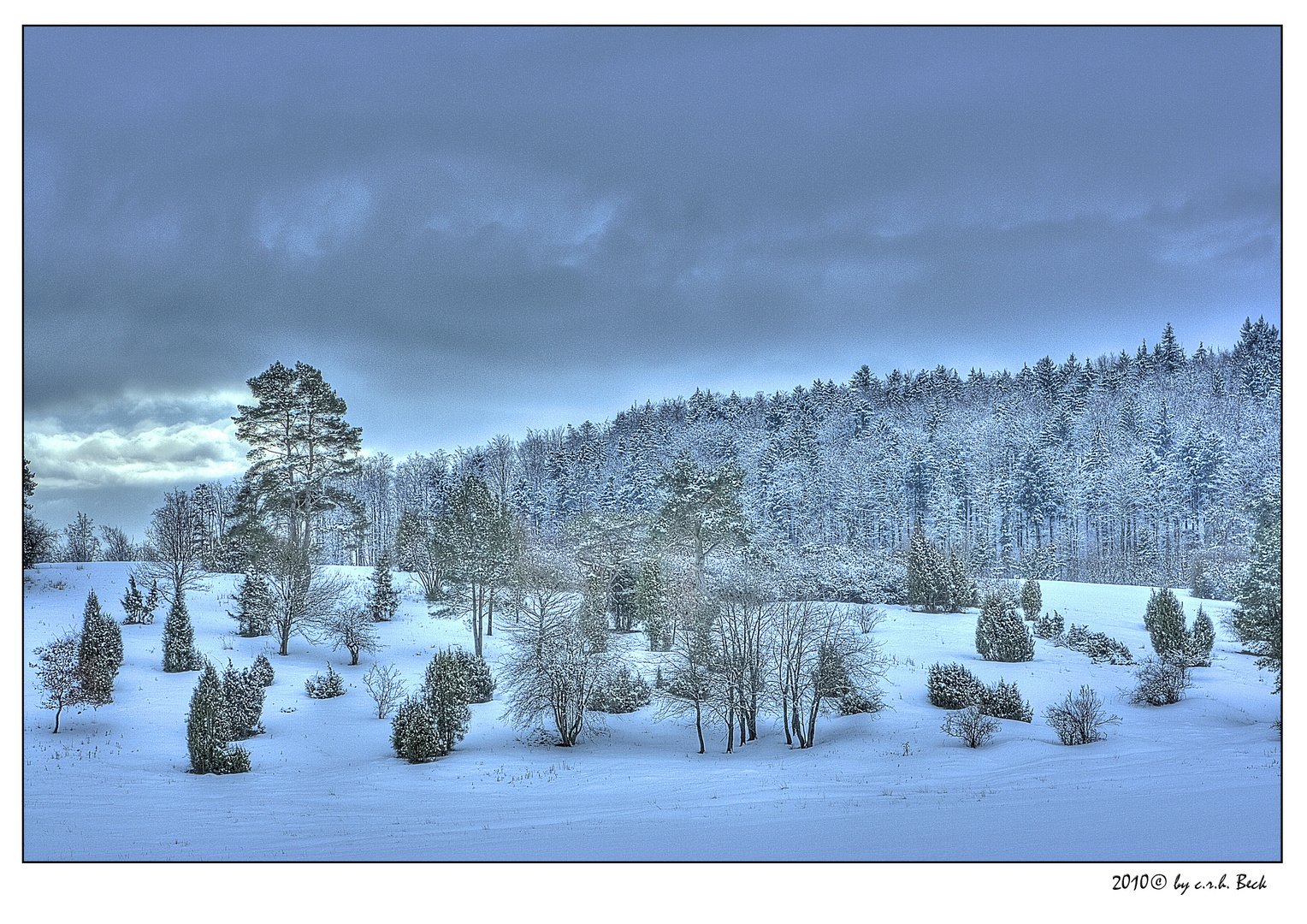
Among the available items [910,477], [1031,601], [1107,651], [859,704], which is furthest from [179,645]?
[910,477]

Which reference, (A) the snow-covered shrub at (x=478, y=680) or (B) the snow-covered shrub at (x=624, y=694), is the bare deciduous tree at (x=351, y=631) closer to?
(A) the snow-covered shrub at (x=478, y=680)

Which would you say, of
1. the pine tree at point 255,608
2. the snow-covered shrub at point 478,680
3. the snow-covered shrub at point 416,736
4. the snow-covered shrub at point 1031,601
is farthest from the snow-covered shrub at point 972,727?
the pine tree at point 255,608

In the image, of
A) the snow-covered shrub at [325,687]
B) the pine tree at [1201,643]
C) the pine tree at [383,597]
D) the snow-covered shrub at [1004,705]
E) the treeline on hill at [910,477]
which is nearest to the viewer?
the snow-covered shrub at [1004,705]

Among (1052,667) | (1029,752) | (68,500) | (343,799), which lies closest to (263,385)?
(68,500)

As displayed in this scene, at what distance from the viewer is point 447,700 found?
19234 millimetres

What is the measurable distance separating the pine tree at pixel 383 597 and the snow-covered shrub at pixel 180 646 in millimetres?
7692

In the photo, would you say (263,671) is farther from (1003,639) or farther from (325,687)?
(1003,639)

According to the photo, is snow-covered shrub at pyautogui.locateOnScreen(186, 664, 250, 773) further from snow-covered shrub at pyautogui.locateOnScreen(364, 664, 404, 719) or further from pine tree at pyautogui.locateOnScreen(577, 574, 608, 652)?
pine tree at pyautogui.locateOnScreen(577, 574, 608, 652)

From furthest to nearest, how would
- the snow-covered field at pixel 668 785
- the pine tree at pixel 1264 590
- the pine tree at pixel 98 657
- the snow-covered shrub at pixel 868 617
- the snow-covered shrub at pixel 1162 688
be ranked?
the snow-covered shrub at pixel 868 617, the snow-covered shrub at pixel 1162 688, the pine tree at pixel 98 657, the pine tree at pixel 1264 590, the snow-covered field at pixel 668 785

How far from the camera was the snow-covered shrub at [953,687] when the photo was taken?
2045 centimetres

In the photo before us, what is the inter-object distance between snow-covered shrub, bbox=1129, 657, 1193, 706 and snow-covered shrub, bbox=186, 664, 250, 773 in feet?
77.6

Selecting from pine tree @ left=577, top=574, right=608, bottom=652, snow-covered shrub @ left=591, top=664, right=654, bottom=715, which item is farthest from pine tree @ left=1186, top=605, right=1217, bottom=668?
pine tree @ left=577, top=574, right=608, bottom=652

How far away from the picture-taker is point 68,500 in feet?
60.5

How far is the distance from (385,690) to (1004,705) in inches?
725
